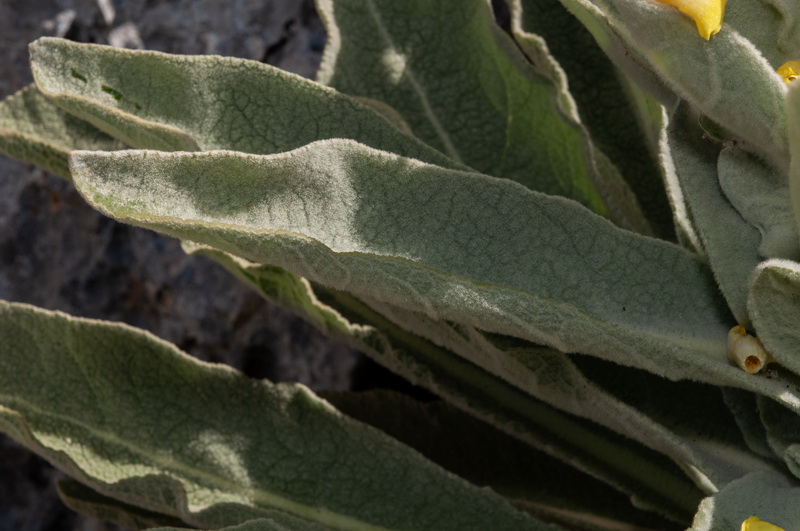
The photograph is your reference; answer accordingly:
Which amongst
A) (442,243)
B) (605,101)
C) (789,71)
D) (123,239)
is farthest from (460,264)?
(123,239)

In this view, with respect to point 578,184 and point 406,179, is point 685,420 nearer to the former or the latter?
point 578,184

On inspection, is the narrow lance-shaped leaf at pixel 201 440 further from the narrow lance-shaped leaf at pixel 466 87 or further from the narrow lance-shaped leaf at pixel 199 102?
the narrow lance-shaped leaf at pixel 466 87

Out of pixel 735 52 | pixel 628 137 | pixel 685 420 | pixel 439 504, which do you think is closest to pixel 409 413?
pixel 439 504

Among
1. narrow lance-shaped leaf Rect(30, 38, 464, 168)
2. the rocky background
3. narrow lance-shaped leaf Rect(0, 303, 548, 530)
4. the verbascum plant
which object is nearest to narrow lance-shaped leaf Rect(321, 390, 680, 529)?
the verbascum plant

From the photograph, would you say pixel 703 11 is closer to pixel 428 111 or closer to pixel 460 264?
pixel 460 264

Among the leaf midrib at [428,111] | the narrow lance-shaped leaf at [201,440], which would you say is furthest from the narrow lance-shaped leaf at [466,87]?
the narrow lance-shaped leaf at [201,440]

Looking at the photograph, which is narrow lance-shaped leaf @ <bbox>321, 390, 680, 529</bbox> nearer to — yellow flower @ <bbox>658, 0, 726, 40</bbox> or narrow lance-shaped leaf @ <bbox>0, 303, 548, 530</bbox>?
narrow lance-shaped leaf @ <bbox>0, 303, 548, 530</bbox>
